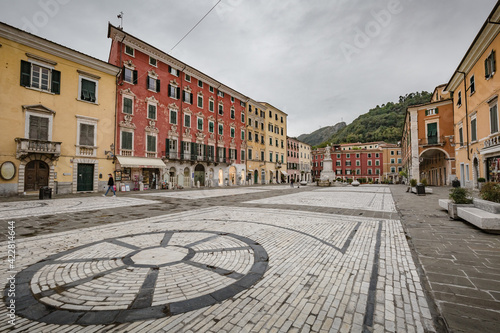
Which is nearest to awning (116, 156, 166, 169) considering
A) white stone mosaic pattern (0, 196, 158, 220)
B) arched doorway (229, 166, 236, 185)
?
white stone mosaic pattern (0, 196, 158, 220)

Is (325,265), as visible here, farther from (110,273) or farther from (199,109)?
(199,109)

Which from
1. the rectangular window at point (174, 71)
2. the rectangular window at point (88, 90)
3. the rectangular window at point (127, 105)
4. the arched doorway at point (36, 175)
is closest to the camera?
the arched doorway at point (36, 175)

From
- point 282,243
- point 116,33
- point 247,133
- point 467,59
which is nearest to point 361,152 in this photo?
point 247,133

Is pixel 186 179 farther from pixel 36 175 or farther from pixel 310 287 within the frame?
pixel 310 287

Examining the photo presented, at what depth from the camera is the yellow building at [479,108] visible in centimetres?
1448

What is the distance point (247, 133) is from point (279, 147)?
37.4ft

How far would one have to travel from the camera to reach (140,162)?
71.0ft

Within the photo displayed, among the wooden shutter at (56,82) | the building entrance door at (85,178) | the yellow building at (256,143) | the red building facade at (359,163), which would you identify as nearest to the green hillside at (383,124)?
the red building facade at (359,163)

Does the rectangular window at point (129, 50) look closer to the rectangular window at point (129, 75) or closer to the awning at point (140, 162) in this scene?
the rectangular window at point (129, 75)

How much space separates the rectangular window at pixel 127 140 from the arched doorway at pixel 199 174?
8.74 metres

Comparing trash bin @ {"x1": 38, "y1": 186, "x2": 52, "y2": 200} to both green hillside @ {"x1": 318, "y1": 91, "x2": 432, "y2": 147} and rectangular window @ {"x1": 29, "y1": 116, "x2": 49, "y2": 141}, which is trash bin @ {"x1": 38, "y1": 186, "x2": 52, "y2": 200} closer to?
rectangular window @ {"x1": 29, "y1": 116, "x2": 49, "y2": 141}

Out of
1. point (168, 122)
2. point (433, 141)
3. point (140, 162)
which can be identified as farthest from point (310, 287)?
point (433, 141)

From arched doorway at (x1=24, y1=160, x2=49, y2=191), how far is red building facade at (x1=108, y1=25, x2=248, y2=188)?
507 centimetres

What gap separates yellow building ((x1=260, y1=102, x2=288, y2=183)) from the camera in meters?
43.6
